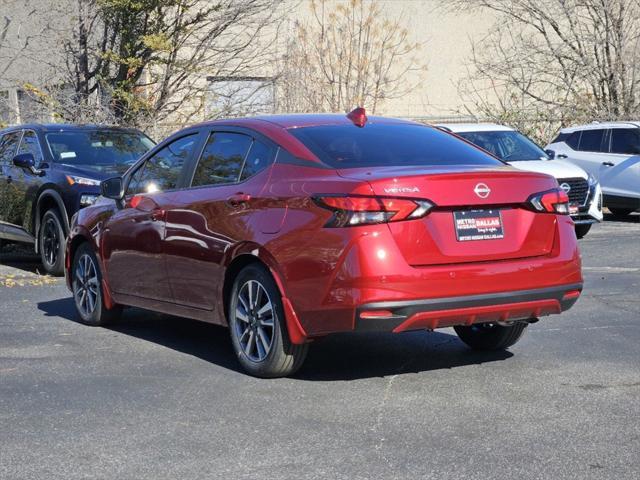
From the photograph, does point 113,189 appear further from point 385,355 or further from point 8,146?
point 8,146

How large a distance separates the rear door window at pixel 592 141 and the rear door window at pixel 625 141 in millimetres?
201

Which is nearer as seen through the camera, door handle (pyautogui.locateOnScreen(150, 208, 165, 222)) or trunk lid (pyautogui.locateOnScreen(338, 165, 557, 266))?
trunk lid (pyautogui.locateOnScreen(338, 165, 557, 266))

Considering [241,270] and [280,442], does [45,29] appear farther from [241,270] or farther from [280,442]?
[280,442]

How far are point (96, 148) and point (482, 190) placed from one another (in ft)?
26.0

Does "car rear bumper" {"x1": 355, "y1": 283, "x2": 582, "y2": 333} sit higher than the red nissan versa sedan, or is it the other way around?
the red nissan versa sedan

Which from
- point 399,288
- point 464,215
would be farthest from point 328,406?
point 464,215

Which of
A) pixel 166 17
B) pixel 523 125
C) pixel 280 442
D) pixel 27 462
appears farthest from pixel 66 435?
pixel 523 125

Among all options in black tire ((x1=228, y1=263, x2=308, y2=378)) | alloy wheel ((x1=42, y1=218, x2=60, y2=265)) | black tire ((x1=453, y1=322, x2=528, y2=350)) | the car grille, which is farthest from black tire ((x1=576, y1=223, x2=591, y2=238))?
black tire ((x1=228, y1=263, x2=308, y2=378))

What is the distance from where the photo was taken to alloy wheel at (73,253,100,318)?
9.20m

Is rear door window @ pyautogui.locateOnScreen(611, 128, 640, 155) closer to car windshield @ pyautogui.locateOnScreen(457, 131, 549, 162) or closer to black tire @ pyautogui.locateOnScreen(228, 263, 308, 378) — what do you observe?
car windshield @ pyautogui.locateOnScreen(457, 131, 549, 162)

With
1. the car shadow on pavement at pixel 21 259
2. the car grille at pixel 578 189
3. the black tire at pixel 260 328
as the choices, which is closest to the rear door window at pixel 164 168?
the black tire at pixel 260 328

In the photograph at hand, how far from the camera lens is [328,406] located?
629 cm

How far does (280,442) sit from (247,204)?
6.41 feet

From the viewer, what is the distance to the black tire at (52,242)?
12719mm
